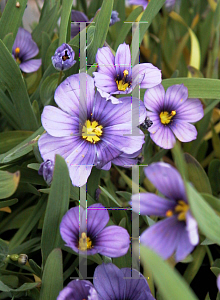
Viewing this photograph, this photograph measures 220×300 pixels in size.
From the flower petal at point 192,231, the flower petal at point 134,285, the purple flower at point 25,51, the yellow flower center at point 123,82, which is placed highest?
the purple flower at point 25,51

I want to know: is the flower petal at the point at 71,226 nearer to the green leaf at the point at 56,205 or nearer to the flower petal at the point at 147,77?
the green leaf at the point at 56,205

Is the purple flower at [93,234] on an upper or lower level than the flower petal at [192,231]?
lower

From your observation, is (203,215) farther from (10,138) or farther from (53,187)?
(10,138)

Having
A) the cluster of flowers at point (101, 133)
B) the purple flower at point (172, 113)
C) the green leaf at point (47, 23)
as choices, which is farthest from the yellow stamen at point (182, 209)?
the green leaf at point (47, 23)

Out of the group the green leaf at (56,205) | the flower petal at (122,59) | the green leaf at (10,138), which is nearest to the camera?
the green leaf at (56,205)

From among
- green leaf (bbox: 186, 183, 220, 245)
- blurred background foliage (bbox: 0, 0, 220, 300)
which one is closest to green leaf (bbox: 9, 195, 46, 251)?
blurred background foliage (bbox: 0, 0, 220, 300)

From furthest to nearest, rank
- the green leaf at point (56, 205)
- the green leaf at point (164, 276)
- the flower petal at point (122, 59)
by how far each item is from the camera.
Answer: the flower petal at point (122, 59) → the green leaf at point (56, 205) → the green leaf at point (164, 276)

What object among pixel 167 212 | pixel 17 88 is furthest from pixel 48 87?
pixel 167 212

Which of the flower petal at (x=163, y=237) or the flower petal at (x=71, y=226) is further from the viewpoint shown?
the flower petal at (x=71, y=226)
